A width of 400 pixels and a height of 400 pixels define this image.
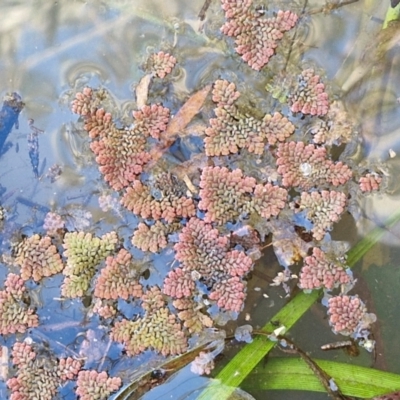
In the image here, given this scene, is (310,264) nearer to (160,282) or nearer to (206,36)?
(160,282)

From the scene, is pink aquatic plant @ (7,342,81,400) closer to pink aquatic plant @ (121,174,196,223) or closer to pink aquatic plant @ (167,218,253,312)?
pink aquatic plant @ (167,218,253,312)

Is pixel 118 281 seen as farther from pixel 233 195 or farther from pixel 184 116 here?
pixel 184 116

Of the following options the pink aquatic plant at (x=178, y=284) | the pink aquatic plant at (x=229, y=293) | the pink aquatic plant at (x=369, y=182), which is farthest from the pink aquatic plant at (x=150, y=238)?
the pink aquatic plant at (x=369, y=182)

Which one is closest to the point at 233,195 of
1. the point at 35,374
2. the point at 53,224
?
the point at 53,224

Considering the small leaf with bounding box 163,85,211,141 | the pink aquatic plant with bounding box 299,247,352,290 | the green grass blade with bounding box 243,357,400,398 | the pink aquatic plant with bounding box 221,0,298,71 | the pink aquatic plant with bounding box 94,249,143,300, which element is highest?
the pink aquatic plant with bounding box 221,0,298,71

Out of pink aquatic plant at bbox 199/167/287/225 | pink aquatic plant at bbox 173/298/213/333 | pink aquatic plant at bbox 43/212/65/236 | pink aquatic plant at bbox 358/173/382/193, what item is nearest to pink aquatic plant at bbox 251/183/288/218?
pink aquatic plant at bbox 199/167/287/225
